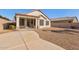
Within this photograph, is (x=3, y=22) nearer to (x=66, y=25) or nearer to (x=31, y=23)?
(x=31, y=23)

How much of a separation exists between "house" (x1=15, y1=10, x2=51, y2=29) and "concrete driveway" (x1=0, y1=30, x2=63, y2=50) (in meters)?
0.13

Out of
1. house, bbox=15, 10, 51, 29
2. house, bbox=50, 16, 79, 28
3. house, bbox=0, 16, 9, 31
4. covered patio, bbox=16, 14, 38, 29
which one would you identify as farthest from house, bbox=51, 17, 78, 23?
house, bbox=0, 16, 9, 31

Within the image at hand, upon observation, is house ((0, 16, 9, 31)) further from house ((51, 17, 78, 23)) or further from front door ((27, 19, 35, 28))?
house ((51, 17, 78, 23))

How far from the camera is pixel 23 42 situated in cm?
254

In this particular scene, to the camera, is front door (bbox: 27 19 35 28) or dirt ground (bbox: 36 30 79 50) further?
front door (bbox: 27 19 35 28)

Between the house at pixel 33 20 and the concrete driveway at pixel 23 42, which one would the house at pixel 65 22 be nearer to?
the house at pixel 33 20

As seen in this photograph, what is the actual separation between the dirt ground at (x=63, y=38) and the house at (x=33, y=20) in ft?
0.45

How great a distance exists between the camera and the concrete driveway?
8.16ft

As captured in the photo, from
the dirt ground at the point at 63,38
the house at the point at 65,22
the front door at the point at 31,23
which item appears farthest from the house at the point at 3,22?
the house at the point at 65,22

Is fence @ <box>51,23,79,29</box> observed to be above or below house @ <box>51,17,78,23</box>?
below

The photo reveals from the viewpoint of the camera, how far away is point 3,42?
8.19 feet

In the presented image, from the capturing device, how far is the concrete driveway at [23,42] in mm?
2486

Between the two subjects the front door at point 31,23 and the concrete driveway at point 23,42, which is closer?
the concrete driveway at point 23,42
